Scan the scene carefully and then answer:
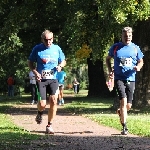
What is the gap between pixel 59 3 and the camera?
80.0ft

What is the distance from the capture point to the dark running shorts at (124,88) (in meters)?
10.4

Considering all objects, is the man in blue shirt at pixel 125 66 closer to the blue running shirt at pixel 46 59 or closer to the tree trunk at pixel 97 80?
the blue running shirt at pixel 46 59

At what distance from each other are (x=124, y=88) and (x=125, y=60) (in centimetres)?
57

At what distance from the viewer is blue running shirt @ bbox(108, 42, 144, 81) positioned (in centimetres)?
1050

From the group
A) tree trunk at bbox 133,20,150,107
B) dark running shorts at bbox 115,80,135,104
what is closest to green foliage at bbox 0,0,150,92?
tree trunk at bbox 133,20,150,107

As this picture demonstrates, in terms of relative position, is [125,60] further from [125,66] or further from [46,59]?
[46,59]

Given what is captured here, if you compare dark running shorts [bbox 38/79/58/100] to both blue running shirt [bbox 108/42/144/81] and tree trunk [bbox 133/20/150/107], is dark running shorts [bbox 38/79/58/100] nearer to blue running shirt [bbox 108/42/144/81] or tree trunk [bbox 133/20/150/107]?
blue running shirt [bbox 108/42/144/81]

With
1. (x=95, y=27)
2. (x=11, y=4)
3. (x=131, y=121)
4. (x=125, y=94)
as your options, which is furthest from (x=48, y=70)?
(x=11, y=4)

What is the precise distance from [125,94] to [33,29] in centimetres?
2206

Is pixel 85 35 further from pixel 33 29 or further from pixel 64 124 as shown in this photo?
pixel 33 29

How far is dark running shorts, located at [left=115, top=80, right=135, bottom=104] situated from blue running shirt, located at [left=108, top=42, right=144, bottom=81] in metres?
0.08

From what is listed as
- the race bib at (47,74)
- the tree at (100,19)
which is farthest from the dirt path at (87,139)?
the tree at (100,19)

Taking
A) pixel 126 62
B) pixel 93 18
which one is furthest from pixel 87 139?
pixel 93 18

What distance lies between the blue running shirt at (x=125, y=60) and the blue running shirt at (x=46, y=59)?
47.5 inches
